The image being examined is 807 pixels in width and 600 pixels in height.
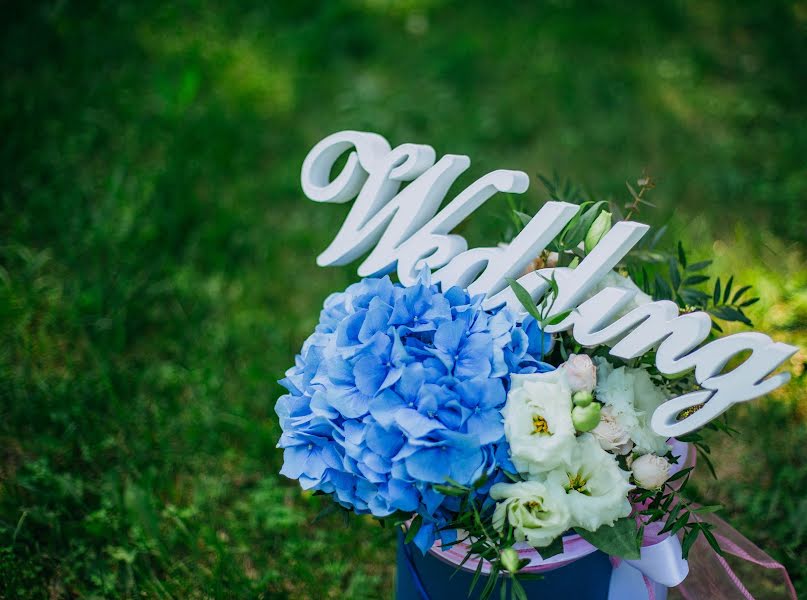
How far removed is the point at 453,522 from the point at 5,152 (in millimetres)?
2201

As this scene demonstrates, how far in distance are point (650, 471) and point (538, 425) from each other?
0.18m

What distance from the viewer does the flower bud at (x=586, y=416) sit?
3.26ft

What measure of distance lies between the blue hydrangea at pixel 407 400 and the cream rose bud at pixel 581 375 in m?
0.05

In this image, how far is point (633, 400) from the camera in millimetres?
1108

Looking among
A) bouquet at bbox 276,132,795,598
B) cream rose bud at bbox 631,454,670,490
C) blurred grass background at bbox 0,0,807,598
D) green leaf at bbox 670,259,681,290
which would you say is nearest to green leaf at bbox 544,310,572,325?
bouquet at bbox 276,132,795,598

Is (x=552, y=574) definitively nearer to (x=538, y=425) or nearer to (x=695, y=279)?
(x=538, y=425)

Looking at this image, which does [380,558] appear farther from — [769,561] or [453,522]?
[769,561]

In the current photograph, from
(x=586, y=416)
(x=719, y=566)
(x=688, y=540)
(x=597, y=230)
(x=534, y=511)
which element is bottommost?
(x=719, y=566)

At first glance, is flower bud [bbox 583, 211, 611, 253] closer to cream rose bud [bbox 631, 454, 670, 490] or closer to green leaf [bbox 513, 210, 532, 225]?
green leaf [bbox 513, 210, 532, 225]

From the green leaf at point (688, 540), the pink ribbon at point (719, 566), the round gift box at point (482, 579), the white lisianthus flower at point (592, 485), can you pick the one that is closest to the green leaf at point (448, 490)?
the white lisianthus flower at point (592, 485)

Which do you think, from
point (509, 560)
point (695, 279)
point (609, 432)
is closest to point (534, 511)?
point (509, 560)

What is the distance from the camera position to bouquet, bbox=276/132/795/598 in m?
0.99

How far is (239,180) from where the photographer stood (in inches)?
104

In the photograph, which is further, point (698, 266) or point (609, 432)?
point (698, 266)
